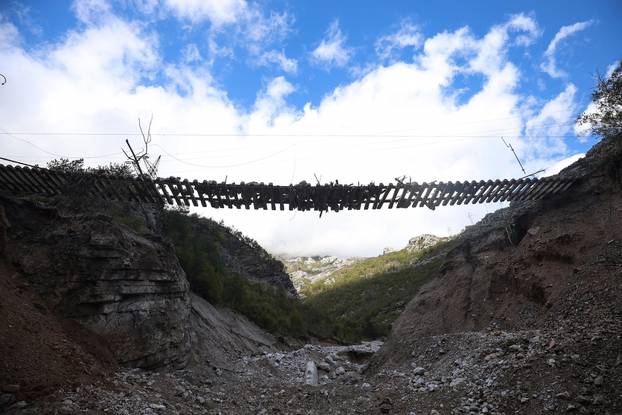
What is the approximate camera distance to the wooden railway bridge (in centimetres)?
1030

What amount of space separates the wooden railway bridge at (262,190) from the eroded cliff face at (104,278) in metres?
1.58

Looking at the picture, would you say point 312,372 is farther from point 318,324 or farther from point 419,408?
point 318,324

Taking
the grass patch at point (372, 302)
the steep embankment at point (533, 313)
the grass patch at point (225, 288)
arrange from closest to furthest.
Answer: the steep embankment at point (533, 313), the grass patch at point (225, 288), the grass patch at point (372, 302)

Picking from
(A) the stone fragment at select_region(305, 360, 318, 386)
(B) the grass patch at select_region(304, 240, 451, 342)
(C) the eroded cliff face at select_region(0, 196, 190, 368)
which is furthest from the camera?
(B) the grass patch at select_region(304, 240, 451, 342)

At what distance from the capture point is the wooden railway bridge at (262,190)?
406 inches

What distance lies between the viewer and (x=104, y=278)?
798 centimetres

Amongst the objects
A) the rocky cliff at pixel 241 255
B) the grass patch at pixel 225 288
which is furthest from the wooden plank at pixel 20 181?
the rocky cliff at pixel 241 255

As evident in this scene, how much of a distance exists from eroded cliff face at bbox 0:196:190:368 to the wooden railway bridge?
5.19ft

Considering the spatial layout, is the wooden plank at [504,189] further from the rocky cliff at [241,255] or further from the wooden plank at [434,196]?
the rocky cliff at [241,255]

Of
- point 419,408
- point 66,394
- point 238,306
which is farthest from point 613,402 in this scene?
point 238,306

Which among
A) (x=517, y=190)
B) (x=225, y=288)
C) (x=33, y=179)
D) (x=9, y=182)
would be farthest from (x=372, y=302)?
(x=9, y=182)

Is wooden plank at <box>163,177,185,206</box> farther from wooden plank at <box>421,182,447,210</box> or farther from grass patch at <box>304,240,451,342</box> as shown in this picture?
grass patch at <box>304,240,451,342</box>

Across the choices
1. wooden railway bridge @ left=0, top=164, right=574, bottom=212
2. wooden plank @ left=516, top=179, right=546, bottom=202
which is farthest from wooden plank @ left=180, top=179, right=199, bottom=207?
wooden plank @ left=516, top=179, right=546, bottom=202

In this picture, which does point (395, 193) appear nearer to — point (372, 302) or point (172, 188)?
point (172, 188)
